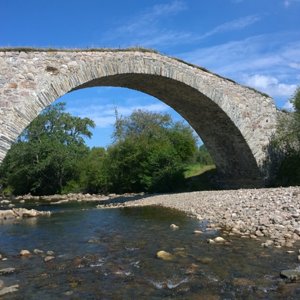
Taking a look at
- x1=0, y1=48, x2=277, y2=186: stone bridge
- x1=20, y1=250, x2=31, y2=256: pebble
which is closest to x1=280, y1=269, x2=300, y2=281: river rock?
x1=20, y1=250, x2=31, y2=256: pebble

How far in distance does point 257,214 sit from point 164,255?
378 cm

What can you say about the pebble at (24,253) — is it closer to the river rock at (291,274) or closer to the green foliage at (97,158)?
the river rock at (291,274)

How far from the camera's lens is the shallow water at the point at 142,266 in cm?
555

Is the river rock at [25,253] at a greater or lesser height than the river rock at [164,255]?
greater

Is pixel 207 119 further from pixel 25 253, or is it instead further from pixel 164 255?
pixel 25 253

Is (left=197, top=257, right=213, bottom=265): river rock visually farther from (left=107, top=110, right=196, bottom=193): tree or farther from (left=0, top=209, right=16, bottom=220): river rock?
(left=107, top=110, right=196, bottom=193): tree

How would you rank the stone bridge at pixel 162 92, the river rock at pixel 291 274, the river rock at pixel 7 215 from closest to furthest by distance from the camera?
1. the river rock at pixel 291 274
2. the stone bridge at pixel 162 92
3. the river rock at pixel 7 215

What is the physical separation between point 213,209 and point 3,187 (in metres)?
29.5

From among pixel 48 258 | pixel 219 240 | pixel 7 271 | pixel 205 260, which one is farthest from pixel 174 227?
pixel 7 271

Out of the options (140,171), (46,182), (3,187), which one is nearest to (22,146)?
(46,182)

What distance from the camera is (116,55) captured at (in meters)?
14.6

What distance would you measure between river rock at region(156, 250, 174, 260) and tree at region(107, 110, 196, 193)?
15.5 metres

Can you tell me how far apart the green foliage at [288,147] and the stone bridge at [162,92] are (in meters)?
0.51

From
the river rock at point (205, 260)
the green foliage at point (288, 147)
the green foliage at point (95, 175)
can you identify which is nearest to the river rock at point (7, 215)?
the river rock at point (205, 260)
